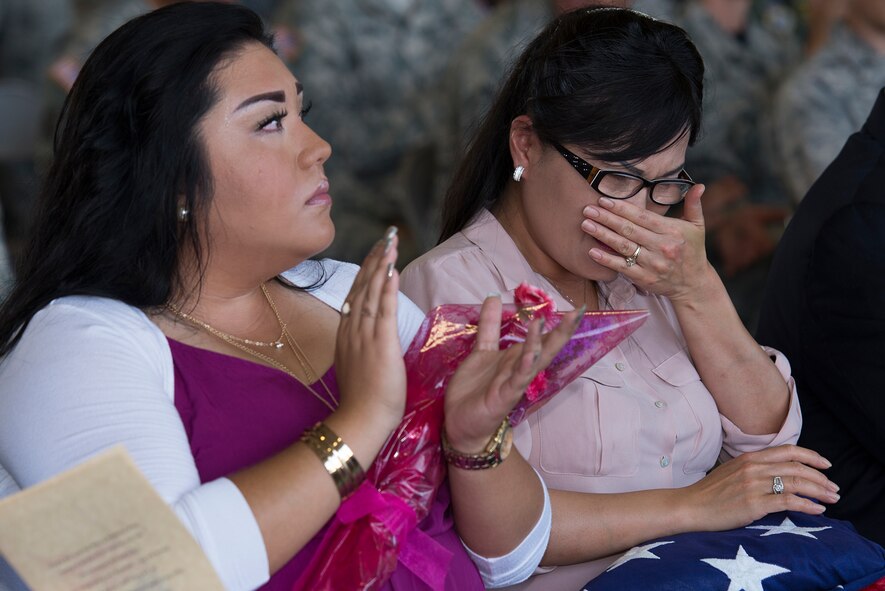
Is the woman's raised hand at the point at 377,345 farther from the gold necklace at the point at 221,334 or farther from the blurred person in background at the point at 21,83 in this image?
the blurred person in background at the point at 21,83

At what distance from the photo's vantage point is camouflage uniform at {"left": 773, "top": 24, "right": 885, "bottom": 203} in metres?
3.30

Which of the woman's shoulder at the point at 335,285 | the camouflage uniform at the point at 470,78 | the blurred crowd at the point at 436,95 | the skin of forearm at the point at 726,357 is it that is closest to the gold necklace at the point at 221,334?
the woman's shoulder at the point at 335,285

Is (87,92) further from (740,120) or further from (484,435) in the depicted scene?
(740,120)

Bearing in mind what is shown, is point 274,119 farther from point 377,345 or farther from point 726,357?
point 726,357

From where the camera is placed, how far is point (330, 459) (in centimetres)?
118

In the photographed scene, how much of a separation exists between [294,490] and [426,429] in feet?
0.81

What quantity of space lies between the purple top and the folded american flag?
23 cm

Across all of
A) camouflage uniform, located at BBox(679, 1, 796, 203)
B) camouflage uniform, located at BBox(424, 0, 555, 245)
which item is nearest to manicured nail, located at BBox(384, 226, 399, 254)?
camouflage uniform, located at BBox(424, 0, 555, 245)

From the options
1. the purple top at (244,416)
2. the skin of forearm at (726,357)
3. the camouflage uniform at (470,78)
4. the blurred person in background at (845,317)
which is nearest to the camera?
the purple top at (244,416)

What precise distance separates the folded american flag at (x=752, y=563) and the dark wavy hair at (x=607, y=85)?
57 cm

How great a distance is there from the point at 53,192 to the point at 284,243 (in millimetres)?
300

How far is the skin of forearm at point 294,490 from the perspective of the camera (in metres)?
1.15

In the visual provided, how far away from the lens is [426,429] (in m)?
1.36

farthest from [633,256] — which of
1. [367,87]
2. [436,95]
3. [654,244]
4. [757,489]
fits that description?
[367,87]
